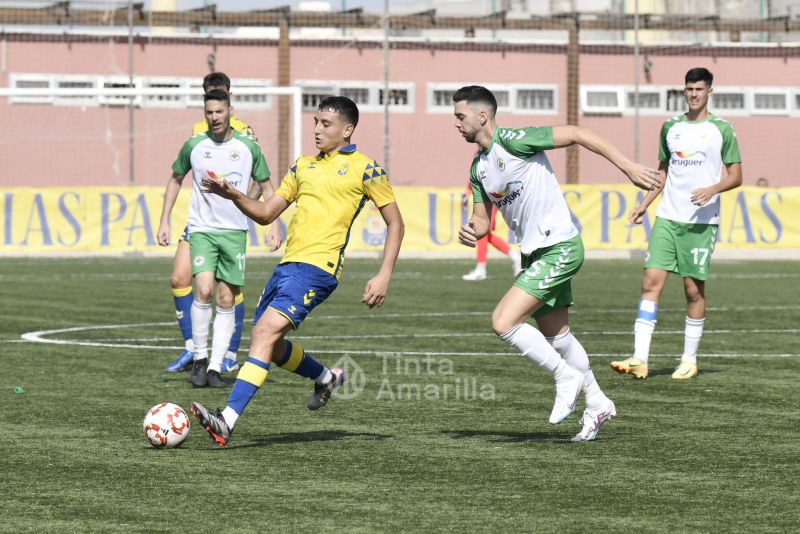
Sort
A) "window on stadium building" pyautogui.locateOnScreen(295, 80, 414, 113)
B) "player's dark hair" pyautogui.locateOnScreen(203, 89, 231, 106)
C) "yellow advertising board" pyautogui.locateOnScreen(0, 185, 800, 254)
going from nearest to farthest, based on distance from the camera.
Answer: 1. "player's dark hair" pyautogui.locateOnScreen(203, 89, 231, 106)
2. "yellow advertising board" pyautogui.locateOnScreen(0, 185, 800, 254)
3. "window on stadium building" pyautogui.locateOnScreen(295, 80, 414, 113)

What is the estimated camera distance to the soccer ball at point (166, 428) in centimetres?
861

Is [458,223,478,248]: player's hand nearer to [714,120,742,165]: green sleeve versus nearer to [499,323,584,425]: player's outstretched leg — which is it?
[499,323,584,425]: player's outstretched leg

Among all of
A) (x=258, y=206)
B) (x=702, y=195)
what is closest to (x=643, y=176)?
(x=258, y=206)

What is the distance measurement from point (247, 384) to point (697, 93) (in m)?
5.28

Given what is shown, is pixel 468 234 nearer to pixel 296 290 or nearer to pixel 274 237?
pixel 296 290

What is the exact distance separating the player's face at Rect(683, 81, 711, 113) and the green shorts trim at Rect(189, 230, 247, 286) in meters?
3.75

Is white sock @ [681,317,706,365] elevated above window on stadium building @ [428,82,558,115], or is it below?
below

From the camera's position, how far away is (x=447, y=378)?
1216 centimetres

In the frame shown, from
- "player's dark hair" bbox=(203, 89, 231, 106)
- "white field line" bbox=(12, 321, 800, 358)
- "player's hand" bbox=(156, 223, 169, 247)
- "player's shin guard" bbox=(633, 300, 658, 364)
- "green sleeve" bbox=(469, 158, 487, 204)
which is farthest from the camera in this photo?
"white field line" bbox=(12, 321, 800, 358)

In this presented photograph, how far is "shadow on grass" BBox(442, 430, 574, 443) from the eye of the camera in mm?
9008

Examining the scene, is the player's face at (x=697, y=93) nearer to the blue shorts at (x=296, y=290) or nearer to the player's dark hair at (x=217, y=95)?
the player's dark hair at (x=217, y=95)

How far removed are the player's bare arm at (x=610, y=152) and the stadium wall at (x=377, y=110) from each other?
2653cm

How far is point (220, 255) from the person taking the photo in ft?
40.4

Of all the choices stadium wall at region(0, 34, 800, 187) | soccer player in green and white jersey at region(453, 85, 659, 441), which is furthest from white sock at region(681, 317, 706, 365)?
stadium wall at region(0, 34, 800, 187)
